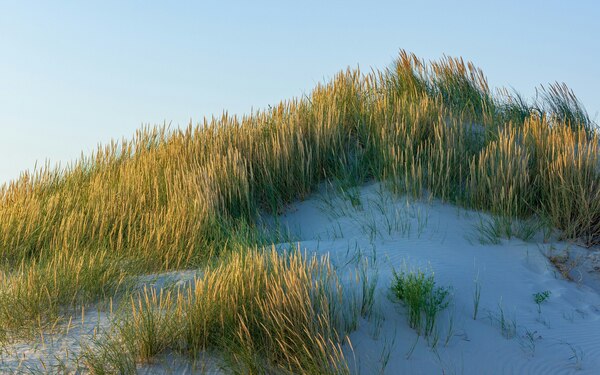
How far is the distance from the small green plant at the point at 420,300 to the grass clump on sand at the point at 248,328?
45 cm

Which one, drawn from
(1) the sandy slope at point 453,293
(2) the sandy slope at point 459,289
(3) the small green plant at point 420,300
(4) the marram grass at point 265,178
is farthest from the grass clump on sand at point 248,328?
(4) the marram grass at point 265,178

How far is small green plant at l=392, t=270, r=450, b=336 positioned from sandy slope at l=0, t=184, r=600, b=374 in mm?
69

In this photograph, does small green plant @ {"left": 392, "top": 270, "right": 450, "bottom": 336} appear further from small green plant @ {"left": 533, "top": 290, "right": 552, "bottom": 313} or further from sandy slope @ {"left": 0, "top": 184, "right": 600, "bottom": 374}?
small green plant @ {"left": 533, "top": 290, "right": 552, "bottom": 313}

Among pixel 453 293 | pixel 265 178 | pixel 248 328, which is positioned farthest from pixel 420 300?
pixel 265 178

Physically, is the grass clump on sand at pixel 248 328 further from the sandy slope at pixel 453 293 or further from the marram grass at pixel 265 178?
the marram grass at pixel 265 178

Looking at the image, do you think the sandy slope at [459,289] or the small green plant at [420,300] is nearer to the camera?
the sandy slope at [459,289]

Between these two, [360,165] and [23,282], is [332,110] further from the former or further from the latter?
[23,282]

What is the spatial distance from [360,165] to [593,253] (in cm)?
267

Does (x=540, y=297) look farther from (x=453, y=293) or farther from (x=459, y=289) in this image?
(x=453, y=293)

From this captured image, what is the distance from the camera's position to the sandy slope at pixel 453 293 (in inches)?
168

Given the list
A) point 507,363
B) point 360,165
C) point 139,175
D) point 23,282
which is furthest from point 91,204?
point 507,363

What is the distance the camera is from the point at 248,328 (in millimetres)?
4098

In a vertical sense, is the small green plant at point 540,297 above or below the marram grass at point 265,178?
below

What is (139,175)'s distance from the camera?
757cm
